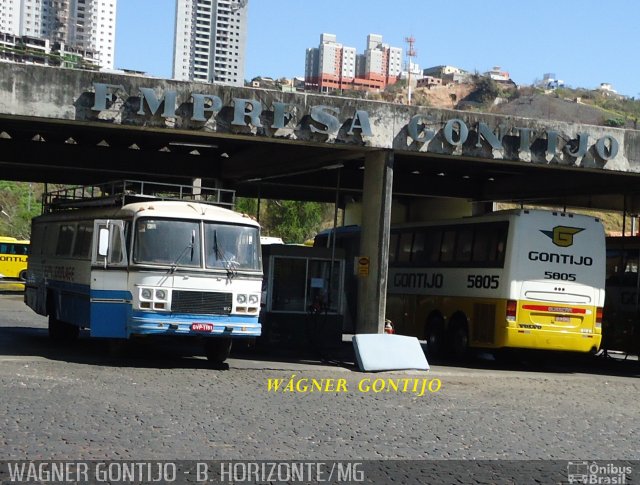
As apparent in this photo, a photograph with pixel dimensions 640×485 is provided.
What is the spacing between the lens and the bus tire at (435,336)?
2655 centimetres

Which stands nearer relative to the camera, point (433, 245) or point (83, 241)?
point (83, 241)

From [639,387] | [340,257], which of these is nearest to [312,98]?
[340,257]

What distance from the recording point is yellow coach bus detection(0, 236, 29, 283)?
64.3 metres

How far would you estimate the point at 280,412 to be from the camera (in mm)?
14070

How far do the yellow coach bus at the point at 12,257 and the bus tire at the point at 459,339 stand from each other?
4349 cm

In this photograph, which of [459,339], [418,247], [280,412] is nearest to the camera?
[280,412]

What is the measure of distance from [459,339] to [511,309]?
2623mm

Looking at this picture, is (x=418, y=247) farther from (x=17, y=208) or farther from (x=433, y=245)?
(x=17, y=208)

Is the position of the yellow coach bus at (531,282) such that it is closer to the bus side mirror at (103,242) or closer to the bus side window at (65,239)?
the bus side mirror at (103,242)

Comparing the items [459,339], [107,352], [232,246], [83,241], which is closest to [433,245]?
[459,339]

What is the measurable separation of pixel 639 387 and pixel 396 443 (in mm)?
10773

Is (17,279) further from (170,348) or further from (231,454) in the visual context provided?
(231,454)

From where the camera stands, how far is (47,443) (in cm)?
1051

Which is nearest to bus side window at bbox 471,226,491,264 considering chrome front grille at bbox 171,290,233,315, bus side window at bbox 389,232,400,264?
bus side window at bbox 389,232,400,264
